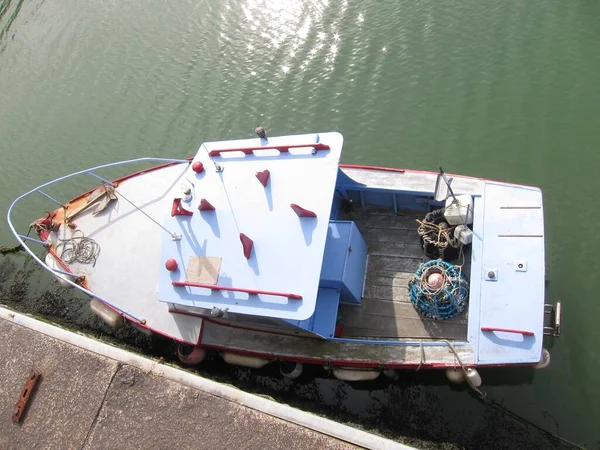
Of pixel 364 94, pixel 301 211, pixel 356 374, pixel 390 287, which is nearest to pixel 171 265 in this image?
pixel 301 211

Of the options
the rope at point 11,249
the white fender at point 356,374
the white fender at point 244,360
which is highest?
the rope at point 11,249

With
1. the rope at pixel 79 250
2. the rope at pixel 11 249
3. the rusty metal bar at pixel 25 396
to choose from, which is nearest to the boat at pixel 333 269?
the rope at pixel 79 250

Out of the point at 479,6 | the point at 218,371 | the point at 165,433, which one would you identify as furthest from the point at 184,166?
the point at 479,6

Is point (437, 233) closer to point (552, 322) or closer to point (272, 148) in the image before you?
point (552, 322)

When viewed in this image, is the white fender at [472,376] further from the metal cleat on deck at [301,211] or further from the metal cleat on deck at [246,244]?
the metal cleat on deck at [246,244]

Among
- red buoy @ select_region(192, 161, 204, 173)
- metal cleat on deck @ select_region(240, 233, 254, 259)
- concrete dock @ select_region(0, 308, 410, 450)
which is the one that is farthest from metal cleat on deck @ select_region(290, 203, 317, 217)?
concrete dock @ select_region(0, 308, 410, 450)

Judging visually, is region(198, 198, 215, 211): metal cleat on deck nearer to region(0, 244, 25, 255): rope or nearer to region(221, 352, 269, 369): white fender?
region(221, 352, 269, 369): white fender
